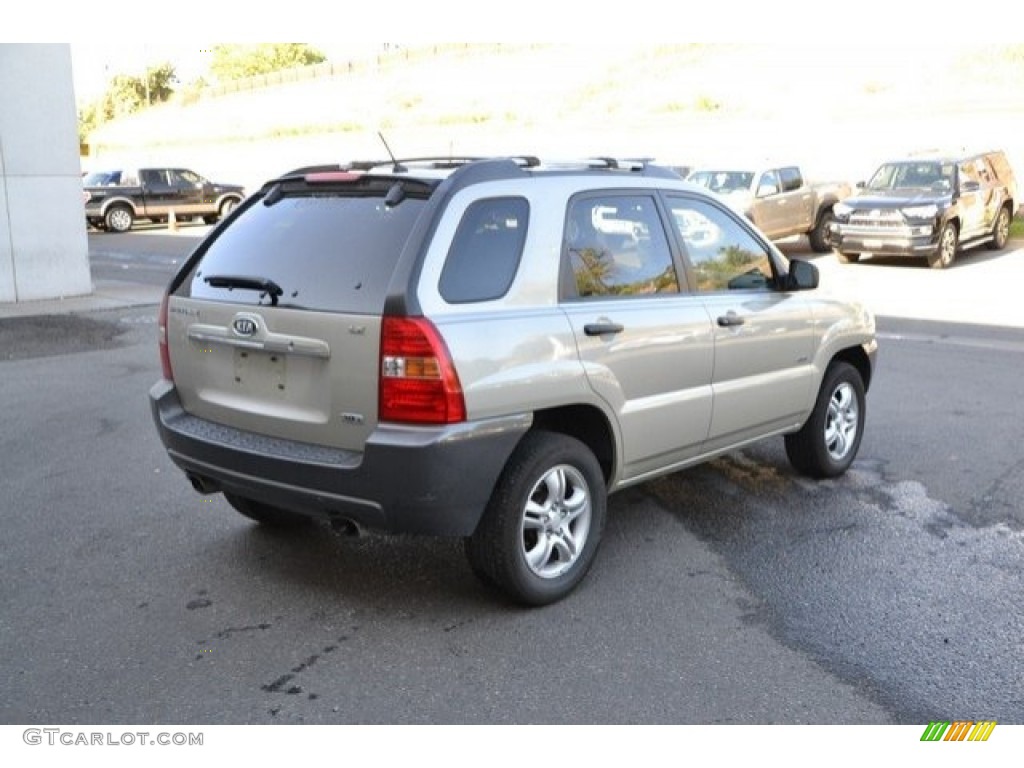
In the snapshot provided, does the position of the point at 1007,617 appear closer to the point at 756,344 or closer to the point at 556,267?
the point at 756,344

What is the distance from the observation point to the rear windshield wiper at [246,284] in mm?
4156

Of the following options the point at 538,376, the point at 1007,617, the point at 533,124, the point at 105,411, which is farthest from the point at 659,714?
the point at 533,124

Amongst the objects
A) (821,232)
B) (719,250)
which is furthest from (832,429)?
(821,232)

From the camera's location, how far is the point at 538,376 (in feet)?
13.5

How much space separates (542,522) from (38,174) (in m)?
12.1

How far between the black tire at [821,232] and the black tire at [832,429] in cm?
1609

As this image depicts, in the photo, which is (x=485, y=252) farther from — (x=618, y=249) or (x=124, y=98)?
(x=124, y=98)

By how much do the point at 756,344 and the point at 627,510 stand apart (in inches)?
44.7

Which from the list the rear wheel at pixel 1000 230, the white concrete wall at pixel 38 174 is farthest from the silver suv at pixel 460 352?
the rear wheel at pixel 1000 230

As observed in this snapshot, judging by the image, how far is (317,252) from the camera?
4.17m

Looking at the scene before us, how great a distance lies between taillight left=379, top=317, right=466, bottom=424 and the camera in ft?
12.4

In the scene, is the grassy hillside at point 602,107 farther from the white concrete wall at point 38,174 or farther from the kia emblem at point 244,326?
the kia emblem at point 244,326

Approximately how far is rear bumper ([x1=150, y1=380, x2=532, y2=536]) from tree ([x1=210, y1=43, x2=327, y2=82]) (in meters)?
89.4

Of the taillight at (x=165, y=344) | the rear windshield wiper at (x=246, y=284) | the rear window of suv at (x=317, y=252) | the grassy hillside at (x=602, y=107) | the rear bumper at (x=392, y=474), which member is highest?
the grassy hillside at (x=602, y=107)
